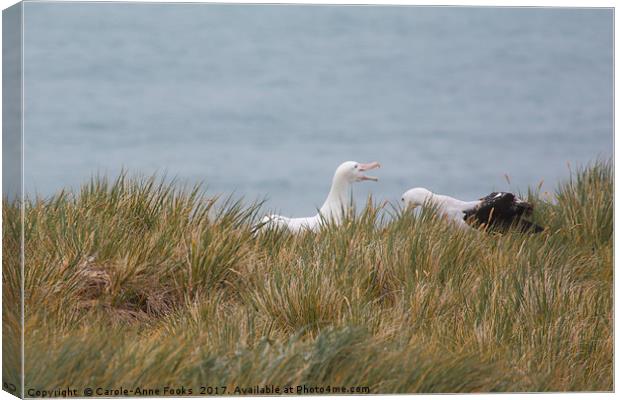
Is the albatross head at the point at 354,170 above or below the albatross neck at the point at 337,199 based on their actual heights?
above

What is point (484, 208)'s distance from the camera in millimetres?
A: 11766

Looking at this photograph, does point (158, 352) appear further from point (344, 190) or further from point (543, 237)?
point (543, 237)

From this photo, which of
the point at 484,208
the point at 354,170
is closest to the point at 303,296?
the point at 354,170

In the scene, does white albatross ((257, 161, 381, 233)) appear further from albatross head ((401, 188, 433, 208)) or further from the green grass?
albatross head ((401, 188, 433, 208))

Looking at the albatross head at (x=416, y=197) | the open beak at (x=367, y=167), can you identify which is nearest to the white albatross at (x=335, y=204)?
the open beak at (x=367, y=167)

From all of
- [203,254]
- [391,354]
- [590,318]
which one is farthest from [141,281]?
[590,318]

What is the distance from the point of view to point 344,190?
11.4 meters

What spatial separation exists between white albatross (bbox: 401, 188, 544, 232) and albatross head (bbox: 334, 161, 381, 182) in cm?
36

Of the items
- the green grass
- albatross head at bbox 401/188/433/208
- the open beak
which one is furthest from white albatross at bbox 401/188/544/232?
the open beak

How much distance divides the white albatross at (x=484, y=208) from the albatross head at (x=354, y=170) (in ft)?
1.18

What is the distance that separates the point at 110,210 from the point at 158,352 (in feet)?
6.92

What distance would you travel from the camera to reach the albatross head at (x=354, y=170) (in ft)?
37.0

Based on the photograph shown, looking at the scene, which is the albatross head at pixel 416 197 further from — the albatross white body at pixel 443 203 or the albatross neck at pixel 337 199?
the albatross neck at pixel 337 199

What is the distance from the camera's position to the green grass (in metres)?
9.66
